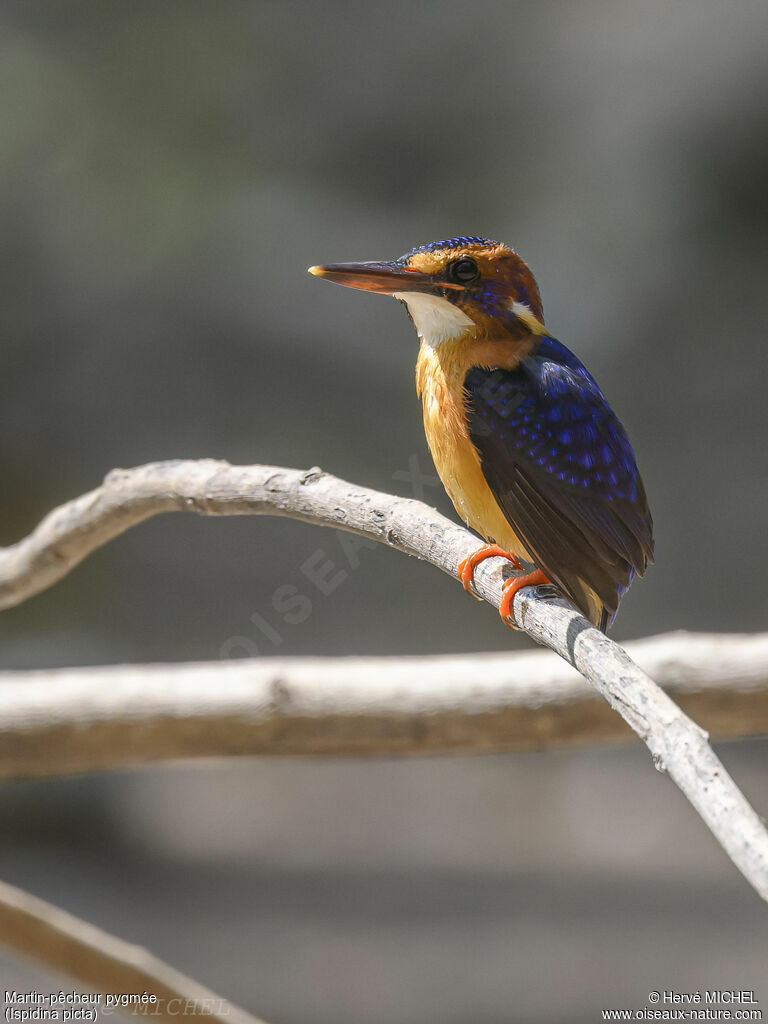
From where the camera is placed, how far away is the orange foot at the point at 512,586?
558mm

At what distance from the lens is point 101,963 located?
775mm

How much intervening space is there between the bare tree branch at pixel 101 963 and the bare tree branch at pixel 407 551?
271 mm

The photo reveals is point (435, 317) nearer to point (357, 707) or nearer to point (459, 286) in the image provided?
point (459, 286)

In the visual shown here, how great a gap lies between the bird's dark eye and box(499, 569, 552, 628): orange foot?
181 mm

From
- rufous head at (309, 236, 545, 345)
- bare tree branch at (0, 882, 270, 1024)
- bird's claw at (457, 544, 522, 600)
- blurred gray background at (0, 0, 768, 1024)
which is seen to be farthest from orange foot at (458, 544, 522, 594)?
blurred gray background at (0, 0, 768, 1024)

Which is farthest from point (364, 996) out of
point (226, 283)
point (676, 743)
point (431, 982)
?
point (676, 743)

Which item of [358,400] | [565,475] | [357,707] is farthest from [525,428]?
[358,400]

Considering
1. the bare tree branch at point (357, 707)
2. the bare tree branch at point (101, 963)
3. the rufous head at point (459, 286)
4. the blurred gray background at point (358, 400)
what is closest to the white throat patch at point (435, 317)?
the rufous head at point (459, 286)

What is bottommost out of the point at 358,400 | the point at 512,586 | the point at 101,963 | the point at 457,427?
the point at 101,963

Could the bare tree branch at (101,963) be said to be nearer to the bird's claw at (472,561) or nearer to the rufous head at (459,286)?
the bird's claw at (472,561)

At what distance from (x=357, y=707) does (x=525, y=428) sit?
1.10 feet

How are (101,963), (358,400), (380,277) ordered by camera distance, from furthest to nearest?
1. (358,400)
2. (101,963)
3. (380,277)

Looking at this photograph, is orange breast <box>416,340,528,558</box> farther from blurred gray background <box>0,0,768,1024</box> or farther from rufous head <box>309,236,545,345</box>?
blurred gray background <box>0,0,768,1024</box>

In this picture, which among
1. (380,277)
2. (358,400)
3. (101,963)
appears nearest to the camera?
(380,277)
